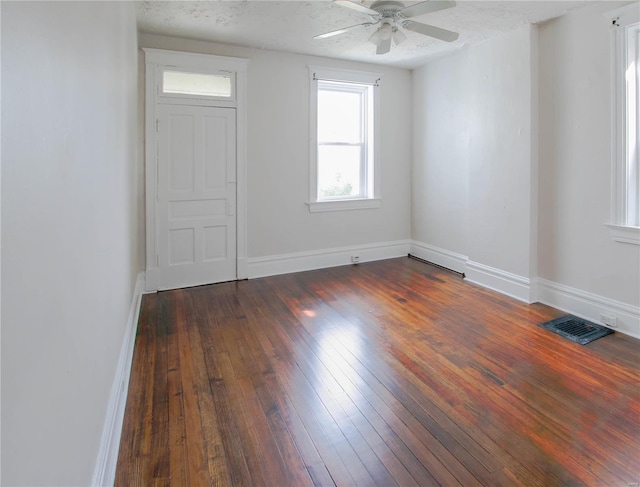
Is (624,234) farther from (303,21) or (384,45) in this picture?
(303,21)

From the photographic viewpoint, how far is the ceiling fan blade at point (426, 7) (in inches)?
105

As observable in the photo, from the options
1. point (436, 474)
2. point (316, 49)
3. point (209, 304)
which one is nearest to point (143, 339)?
point (209, 304)

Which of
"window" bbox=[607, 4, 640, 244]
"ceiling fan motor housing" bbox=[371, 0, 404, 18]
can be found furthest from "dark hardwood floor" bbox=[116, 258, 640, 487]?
"ceiling fan motor housing" bbox=[371, 0, 404, 18]

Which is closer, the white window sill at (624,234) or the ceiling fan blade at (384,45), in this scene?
the white window sill at (624,234)

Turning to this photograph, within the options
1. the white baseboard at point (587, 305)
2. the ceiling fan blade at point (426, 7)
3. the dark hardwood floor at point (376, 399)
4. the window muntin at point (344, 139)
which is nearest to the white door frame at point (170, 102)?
the dark hardwood floor at point (376, 399)

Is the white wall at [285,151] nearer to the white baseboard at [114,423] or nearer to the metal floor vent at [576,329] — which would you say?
the white baseboard at [114,423]

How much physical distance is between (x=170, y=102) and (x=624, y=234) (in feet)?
14.7

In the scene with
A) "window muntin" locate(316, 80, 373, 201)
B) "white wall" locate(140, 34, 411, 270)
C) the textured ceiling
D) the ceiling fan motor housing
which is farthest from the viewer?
"window muntin" locate(316, 80, 373, 201)

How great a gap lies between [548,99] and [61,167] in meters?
4.11

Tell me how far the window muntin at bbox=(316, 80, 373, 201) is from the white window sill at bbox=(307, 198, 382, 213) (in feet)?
0.40

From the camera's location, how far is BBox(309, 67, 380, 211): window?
5.15 m

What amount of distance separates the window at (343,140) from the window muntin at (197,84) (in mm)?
1100

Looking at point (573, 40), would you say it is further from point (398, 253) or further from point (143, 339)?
point (143, 339)

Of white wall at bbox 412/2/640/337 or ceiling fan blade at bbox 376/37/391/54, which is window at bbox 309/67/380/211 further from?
ceiling fan blade at bbox 376/37/391/54
